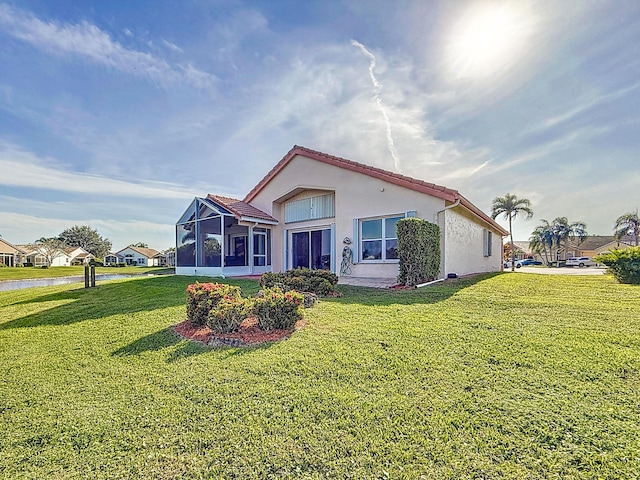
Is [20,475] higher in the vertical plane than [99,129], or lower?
lower

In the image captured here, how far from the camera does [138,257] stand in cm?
7331

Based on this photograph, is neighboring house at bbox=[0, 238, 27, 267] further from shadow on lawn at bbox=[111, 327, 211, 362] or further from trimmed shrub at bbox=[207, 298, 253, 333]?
trimmed shrub at bbox=[207, 298, 253, 333]

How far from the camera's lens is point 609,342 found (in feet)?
15.1

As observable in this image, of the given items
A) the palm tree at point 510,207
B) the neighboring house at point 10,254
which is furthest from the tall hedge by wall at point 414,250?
the neighboring house at point 10,254

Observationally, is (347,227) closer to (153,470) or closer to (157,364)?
(157,364)

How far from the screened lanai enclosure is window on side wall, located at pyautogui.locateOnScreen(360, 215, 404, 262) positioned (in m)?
6.13

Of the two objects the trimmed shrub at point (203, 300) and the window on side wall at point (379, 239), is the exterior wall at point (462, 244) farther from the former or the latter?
the trimmed shrub at point (203, 300)

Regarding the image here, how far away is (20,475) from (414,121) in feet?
48.6

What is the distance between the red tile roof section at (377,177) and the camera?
11820 millimetres

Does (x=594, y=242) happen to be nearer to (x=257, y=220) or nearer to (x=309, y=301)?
(x=257, y=220)

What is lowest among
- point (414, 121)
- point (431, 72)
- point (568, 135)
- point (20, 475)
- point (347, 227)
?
point (20, 475)

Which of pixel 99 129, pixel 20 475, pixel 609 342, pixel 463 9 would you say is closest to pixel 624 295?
pixel 609 342

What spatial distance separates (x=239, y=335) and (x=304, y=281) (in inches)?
152

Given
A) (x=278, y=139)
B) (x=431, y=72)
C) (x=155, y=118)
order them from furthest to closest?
(x=278, y=139) < (x=155, y=118) < (x=431, y=72)
